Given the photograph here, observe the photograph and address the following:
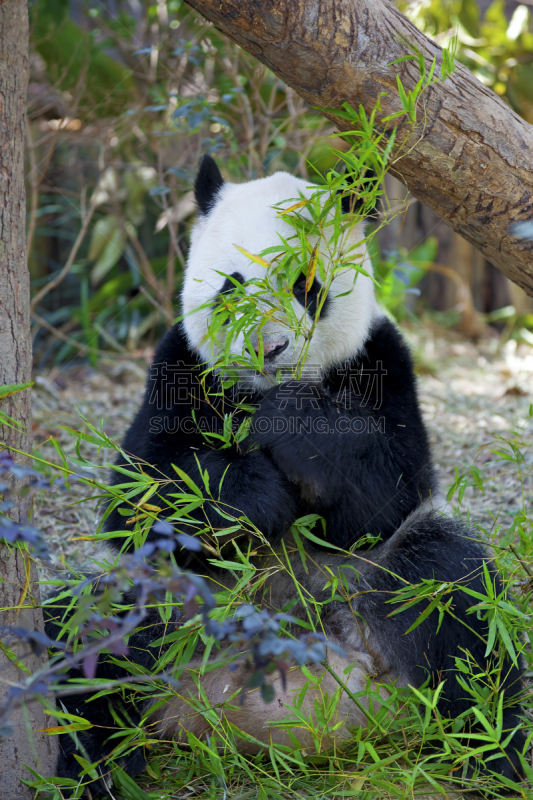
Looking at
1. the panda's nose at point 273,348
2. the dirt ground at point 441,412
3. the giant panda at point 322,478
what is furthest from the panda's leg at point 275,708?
the panda's nose at point 273,348

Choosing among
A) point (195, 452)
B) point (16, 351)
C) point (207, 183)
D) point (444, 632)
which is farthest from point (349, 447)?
point (207, 183)

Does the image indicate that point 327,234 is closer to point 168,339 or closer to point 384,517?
point 168,339

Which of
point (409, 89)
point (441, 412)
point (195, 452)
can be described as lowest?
point (441, 412)

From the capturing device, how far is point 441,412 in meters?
4.54

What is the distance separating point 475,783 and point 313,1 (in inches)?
87.0

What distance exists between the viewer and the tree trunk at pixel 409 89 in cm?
186

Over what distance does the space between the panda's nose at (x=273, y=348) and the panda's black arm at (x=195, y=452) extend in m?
0.22

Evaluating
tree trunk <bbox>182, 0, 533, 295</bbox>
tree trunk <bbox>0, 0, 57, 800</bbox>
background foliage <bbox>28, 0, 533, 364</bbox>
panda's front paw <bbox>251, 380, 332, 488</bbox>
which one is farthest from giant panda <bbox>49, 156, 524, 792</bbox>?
background foliage <bbox>28, 0, 533, 364</bbox>

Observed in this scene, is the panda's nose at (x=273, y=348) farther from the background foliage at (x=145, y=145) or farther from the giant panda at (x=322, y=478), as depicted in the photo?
the background foliage at (x=145, y=145)

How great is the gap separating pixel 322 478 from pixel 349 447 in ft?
0.42

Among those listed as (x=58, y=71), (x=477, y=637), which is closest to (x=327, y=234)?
(x=477, y=637)

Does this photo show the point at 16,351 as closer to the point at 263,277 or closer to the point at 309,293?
the point at 263,277

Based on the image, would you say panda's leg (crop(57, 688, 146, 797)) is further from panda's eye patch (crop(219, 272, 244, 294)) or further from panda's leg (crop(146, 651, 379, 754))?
panda's eye patch (crop(219, 272, 244, 294))

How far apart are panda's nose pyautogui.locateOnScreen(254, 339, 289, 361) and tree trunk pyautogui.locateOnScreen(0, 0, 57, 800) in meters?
0.67
